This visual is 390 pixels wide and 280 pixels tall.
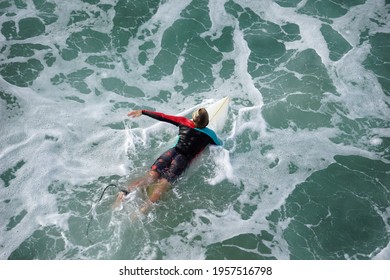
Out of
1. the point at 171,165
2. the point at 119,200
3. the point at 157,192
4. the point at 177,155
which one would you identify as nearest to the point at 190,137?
the point at 177,155

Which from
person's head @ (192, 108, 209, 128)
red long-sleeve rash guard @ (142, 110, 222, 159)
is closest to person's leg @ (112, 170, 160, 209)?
red long-sleeve rash guard @ (142, 110, 222, 159)

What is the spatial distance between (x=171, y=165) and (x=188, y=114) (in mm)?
1732

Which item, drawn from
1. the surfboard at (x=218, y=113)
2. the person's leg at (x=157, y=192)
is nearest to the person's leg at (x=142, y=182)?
the person's leg at (x=157, y=192)

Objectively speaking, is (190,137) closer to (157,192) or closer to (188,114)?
(157,192)

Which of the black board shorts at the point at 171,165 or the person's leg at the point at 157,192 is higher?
A: the black board shorts at the point at 171,165

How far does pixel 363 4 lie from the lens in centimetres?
1029

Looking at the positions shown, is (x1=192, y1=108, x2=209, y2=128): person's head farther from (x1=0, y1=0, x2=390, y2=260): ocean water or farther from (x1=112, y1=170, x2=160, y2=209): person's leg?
(x1=112, y1=170, x2=160, y2=209): person's leg

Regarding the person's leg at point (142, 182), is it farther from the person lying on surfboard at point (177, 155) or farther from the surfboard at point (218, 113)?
the surfboard at point (218, 113)

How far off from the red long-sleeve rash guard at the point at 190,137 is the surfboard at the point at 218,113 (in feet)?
2.05

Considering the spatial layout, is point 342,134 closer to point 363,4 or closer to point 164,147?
point 164,147

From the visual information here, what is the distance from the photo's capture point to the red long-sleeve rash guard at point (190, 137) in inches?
255

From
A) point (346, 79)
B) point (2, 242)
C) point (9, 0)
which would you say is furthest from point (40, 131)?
point (346, 79)

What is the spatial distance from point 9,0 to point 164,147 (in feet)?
21.9

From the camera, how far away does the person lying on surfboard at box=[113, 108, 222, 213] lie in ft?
20.0
